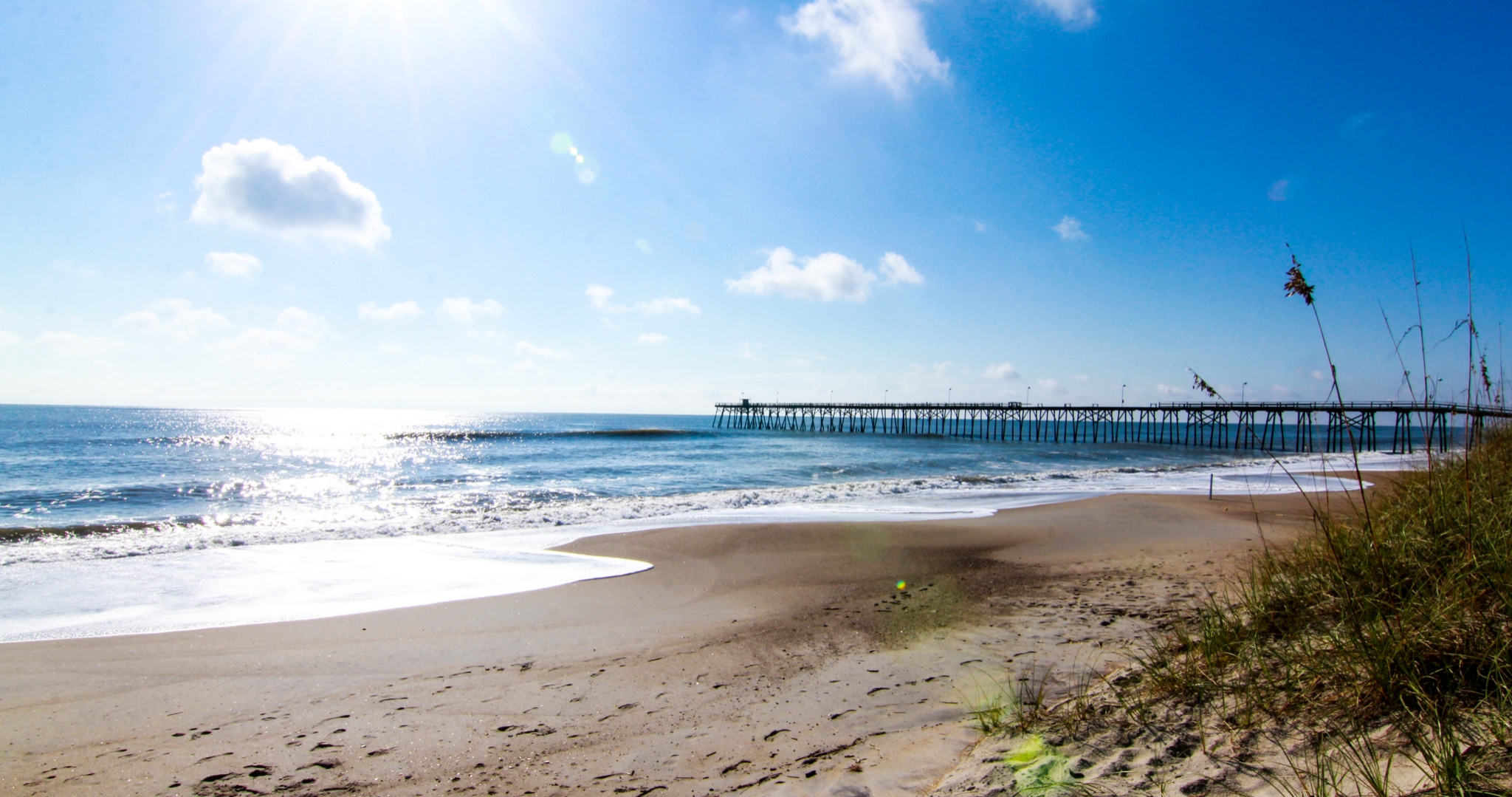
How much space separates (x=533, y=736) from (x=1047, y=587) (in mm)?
6154

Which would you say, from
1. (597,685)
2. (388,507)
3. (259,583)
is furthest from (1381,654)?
(388,507)

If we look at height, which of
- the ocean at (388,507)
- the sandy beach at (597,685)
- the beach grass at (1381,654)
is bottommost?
the ocean at (388,507)

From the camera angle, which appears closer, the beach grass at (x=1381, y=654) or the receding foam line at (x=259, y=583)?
the beach grass at (x=1381, y=654)

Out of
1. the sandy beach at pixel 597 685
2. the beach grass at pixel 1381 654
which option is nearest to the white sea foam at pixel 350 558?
the beach grass at pixel 1381 654

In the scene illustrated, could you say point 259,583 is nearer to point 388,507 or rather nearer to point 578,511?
point 578,511

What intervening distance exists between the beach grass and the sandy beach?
39.6 inches

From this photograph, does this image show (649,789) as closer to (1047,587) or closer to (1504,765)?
(1504,765)

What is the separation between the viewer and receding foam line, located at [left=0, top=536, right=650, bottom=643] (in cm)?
702

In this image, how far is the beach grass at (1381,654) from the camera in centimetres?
214

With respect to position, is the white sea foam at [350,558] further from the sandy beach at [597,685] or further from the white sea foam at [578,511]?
the sandy beach at [597,685]

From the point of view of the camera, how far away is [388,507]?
17812 mm

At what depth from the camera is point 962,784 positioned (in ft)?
9.38

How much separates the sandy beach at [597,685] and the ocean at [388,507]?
133cm

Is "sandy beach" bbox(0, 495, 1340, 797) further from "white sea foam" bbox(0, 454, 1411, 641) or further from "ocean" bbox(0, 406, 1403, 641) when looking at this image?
"ocean" bbox(0, 406, 1403, 641)
